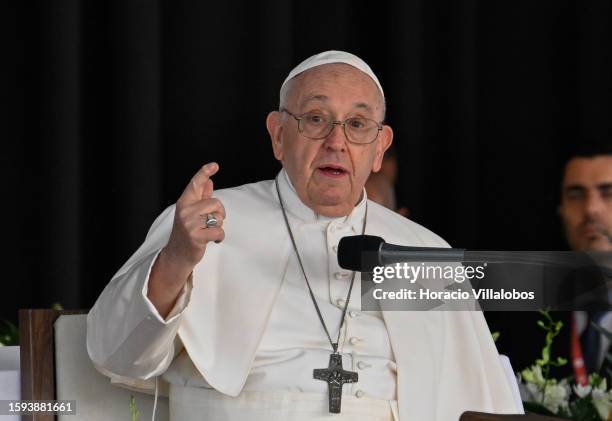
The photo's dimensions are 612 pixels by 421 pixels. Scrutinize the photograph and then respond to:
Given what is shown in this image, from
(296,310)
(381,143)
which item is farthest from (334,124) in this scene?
(296,310)

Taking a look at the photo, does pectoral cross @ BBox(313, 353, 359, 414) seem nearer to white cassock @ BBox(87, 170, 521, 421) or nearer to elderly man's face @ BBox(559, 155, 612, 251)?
white cassock @ BBox(87, 170, 521, 421)

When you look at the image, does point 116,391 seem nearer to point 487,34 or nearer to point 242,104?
point 242,104

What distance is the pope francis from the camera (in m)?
2.74

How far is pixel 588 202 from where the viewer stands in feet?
14.8

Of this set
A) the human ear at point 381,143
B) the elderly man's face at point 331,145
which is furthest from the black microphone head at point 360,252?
the human ear at point 381,143

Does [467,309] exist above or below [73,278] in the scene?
below

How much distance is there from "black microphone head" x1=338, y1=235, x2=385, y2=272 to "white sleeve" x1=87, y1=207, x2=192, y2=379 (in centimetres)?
48

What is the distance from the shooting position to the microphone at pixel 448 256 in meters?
2.09

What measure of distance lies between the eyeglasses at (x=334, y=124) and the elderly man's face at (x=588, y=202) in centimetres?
145

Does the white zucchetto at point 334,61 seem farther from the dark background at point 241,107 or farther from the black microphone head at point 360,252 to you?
the dark background at point 241,107

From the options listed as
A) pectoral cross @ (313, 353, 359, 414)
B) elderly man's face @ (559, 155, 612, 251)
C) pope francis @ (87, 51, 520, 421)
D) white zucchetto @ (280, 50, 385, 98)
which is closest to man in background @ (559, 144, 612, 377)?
elderly man's face @ (559, 155, 612, 251)

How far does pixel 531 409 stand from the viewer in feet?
10.1

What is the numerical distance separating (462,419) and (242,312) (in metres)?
1.34

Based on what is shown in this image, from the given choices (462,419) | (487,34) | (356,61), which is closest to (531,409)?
(356,61)
